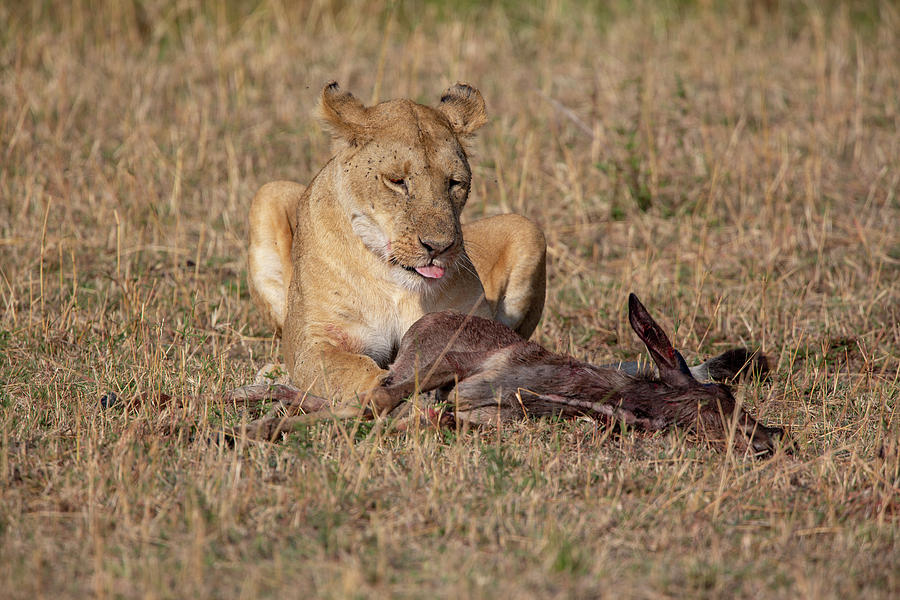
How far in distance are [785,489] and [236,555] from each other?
1796 mm

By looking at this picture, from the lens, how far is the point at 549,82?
384 inches

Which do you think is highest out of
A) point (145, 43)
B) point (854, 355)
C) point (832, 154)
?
point (145, 43)

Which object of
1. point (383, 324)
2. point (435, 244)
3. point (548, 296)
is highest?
point (435, 244)

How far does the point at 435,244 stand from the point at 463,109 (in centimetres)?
99

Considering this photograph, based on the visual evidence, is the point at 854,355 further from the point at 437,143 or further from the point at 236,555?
the point at 236,555

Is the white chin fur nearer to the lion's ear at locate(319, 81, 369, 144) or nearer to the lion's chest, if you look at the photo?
the lion's chest

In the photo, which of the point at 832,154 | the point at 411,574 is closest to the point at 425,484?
the point at 411,574

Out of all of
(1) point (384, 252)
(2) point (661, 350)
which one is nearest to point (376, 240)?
(1) point (384, 252)

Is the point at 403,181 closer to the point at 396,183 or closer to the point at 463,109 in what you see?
the point at 396,183

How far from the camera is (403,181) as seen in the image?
14.3ft

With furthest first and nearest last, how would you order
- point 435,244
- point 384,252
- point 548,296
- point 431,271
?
point 548,296, point 384,252, point 431,271, point 435,244

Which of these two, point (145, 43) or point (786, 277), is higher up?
point (145, 43)

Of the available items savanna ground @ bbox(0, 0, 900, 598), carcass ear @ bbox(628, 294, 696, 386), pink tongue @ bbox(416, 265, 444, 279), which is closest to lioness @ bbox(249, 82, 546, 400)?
pink tongue @ bbox(416, 265, 444, 279)

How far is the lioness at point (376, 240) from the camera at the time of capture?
14.1 ft
